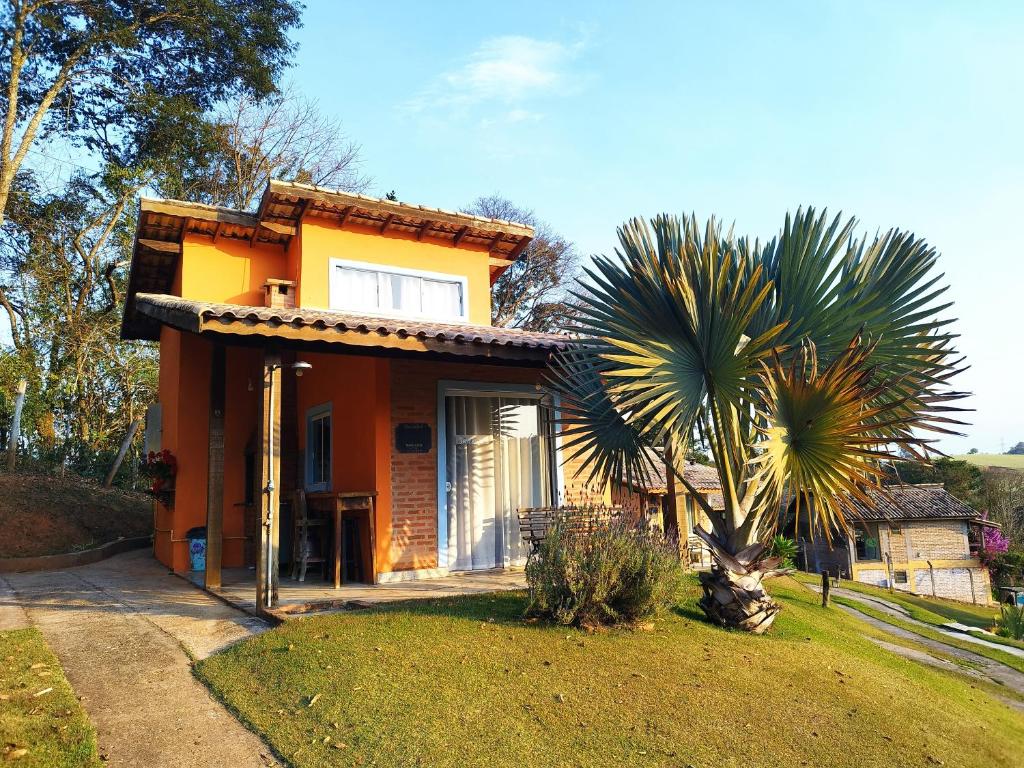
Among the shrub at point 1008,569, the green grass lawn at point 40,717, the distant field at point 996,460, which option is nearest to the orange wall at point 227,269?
the green grass lawn at point 40,717

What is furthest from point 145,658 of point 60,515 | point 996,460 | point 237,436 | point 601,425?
point 996,460

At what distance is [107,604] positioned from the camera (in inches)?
295

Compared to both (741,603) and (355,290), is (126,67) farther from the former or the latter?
(741,603)

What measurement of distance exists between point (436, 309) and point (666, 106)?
14.9 ft

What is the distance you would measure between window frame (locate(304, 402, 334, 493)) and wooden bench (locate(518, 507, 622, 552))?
2789 mm

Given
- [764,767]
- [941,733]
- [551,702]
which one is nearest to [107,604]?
[551,702]

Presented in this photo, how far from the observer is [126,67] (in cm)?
2019

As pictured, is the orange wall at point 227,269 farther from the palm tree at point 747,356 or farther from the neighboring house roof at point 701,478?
the neighboring house roof at point 701,478

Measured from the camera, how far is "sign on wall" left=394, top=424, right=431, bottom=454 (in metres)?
8.91

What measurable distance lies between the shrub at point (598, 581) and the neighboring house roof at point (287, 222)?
20.5 feet

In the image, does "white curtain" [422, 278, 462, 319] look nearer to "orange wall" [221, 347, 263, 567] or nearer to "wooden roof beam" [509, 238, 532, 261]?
"wooden roof beam" [509, 238, 532, 261]

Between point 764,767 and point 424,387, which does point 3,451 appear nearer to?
point 424,387

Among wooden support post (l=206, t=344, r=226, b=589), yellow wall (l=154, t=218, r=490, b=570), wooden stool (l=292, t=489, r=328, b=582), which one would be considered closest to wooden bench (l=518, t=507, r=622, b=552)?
wooden stool (l=292, t=489, r=328, b=582)

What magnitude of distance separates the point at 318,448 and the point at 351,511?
2048mm
